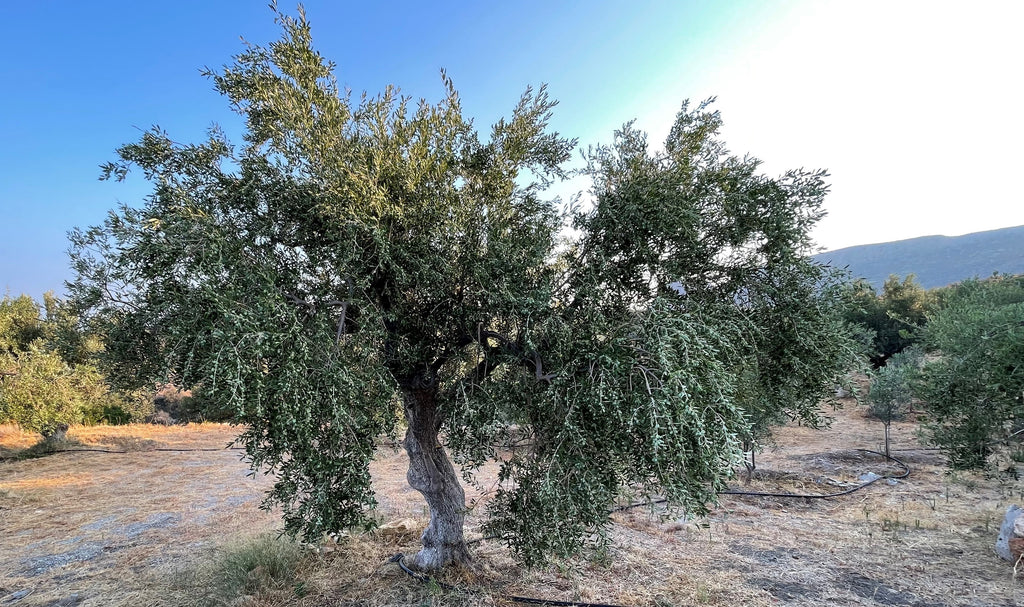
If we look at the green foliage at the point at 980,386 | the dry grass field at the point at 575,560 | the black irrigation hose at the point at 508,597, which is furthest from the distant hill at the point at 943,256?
the black irrigation hose at the point at 508,597

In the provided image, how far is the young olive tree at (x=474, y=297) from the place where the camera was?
14.5ft

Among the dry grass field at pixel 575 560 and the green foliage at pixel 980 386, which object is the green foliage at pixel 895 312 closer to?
the dry grass field at pixel 575 560

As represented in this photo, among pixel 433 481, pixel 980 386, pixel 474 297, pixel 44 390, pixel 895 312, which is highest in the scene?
pixel 895 312

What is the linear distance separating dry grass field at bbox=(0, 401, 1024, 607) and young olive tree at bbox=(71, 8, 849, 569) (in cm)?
106

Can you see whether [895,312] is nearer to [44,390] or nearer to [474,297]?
[474,297]

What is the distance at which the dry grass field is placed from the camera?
7.05 m

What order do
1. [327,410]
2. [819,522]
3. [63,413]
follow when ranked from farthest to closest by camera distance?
[63,413], [819,522], [327,410]

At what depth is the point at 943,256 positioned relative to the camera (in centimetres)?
11925

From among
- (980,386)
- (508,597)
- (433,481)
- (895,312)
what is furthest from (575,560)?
(895,312)

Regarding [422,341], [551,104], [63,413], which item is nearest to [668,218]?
[551,104]

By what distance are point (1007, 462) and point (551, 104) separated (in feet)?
62.5

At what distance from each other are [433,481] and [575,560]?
305 cm

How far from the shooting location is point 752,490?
13969mm

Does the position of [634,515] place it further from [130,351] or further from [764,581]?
[130,351]
